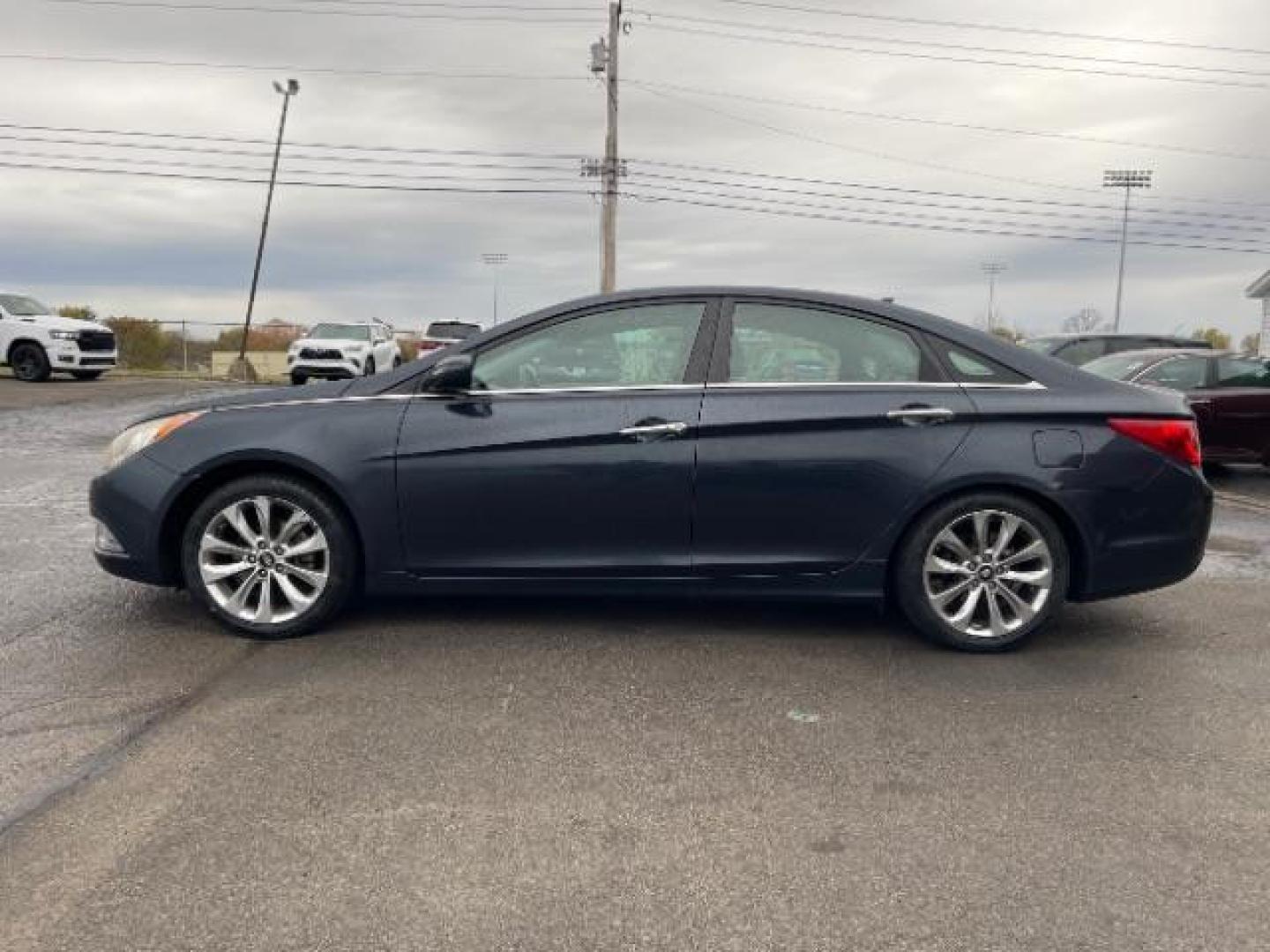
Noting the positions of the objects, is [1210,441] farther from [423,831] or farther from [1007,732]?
[423,831]

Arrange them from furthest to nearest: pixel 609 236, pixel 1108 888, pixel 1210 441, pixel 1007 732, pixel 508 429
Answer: pixel 609 236, pixel 1210 441, pixel 508 429, pixel 1007 732, pixel 1108 888

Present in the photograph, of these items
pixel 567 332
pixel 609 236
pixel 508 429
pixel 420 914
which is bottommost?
pixel 420 914

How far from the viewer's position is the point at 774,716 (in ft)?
11.9

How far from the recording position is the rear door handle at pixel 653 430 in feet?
14.0

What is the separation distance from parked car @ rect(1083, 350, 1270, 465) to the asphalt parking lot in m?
6.07

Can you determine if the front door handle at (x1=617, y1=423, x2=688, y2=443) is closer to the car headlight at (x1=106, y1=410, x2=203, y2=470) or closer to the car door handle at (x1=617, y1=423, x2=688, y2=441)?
the car door handle at (x1=617, y1=423, x2=688, y2=441)

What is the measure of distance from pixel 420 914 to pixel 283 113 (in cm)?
3923

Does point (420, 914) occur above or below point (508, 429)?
below

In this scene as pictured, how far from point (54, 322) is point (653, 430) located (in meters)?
22.4

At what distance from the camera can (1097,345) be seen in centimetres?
1612

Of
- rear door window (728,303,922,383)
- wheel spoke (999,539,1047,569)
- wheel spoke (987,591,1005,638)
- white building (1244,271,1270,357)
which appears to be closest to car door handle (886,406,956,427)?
rear door window (728,303,922,383)

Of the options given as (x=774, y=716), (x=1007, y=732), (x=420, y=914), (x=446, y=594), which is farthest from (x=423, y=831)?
(x=1007, y=732)

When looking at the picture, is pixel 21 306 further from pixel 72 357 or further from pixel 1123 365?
pixel 1123 365

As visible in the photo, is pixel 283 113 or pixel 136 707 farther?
pixel 283 113
